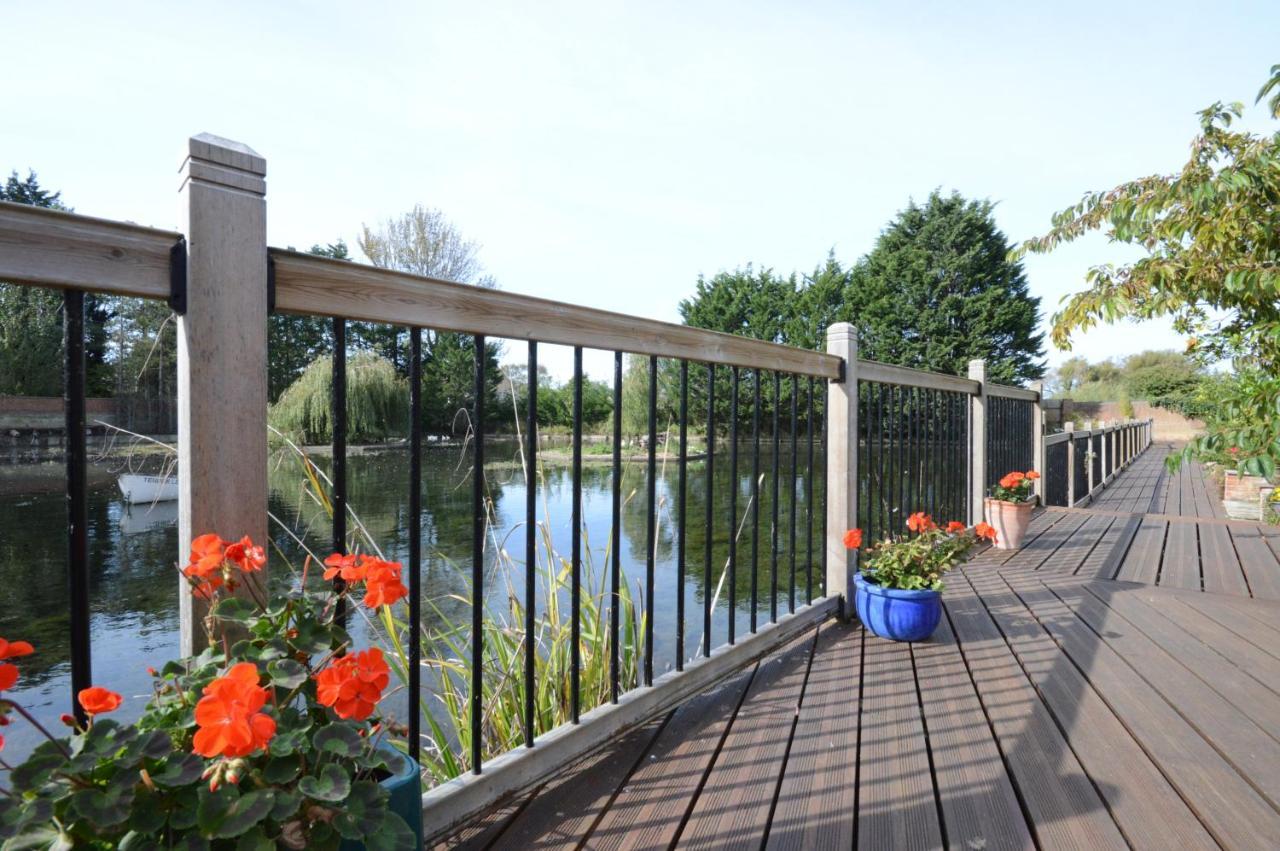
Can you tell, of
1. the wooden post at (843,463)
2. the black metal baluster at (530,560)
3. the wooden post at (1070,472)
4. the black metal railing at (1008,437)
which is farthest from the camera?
the wooden post at (1070,472)

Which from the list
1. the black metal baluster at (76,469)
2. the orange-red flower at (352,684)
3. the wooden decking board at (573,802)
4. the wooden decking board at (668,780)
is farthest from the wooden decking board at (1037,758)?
the black metal baluster at (76,469)

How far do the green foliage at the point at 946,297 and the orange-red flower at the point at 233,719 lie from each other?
17.9 m

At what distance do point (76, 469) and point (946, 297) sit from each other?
66.9 ft

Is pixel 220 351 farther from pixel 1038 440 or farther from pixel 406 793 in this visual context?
pixel 1038 440

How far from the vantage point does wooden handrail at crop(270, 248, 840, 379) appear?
1.03 meters

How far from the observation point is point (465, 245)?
2128 centimetres

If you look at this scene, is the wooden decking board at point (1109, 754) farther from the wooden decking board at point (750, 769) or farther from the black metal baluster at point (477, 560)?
the black metal baluster at point (477, 560)

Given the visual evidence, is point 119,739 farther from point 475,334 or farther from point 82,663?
point 475,334

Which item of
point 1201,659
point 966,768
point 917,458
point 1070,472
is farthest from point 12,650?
point 1070,472

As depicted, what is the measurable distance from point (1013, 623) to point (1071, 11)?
Result: 4.37 m

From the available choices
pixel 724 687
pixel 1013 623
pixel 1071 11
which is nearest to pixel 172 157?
pixel 724 687

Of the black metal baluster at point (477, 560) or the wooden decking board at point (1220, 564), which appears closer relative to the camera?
the black metal baluster at point (477, 560)

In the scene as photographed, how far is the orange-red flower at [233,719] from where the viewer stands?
0.58 metres

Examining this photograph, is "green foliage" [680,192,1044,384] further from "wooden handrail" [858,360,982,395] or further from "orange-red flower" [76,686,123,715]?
"orange-red flower" [76,686,123,715]
